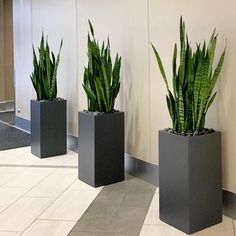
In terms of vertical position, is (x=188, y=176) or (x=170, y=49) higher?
(x=170, y=49)

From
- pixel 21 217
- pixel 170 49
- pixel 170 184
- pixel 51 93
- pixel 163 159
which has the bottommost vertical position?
pixel 21 217

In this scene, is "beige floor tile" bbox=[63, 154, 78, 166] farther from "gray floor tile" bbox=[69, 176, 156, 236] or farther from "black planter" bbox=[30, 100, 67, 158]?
"gray floor tile" bbox=[69, 176, 156, 236]

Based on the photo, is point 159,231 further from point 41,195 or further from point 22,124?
point 22,124

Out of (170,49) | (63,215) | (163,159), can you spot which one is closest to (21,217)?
(63,215)

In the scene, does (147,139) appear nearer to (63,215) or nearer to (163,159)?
(163,159)

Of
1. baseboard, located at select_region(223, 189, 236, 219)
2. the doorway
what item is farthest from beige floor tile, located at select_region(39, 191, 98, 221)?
the doorway

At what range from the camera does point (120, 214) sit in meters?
2.76

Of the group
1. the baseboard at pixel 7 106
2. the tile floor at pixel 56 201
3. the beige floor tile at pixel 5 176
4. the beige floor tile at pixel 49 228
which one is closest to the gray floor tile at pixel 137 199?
the tile floor at pixel 56 201

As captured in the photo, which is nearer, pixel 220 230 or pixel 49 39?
pixel 220 230

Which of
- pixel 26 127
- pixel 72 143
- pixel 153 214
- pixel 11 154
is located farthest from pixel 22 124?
pixel 153 214

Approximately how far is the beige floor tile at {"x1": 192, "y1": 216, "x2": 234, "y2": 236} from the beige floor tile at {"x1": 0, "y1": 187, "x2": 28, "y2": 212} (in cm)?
160

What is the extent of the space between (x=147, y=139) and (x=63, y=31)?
7.28ft

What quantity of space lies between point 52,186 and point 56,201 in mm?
413

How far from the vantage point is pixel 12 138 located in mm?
5711
